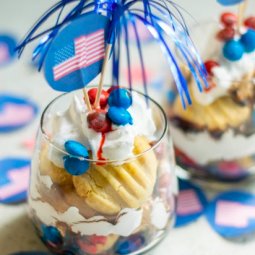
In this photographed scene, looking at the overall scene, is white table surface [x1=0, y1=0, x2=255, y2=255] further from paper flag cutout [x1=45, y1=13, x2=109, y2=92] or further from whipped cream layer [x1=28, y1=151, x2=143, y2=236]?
paper flag cutout [x1=45, y1=13, x2=109, y2=92]

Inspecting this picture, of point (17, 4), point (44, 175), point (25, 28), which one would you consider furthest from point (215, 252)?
point (17, 4)

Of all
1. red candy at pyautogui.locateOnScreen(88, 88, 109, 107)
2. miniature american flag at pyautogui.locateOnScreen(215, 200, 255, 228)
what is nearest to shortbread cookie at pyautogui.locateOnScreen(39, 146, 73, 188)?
red candy at pyautogui.locateOnScreen(88, 88, 109, 107)

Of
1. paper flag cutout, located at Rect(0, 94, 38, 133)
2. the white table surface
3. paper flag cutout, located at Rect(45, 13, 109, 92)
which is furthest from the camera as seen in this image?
paper flag cutout, located at Rect(0, 94, 38, 133)

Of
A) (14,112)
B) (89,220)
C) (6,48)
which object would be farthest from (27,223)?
(6,48)

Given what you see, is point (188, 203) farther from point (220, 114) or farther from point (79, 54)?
point (79, 54)

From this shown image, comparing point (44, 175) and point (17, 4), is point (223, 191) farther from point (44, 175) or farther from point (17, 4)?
point (17, 4)

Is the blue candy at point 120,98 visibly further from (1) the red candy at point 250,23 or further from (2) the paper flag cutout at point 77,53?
(1) the red candy at point 250,23
